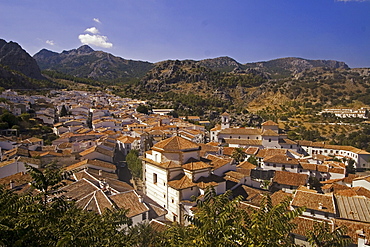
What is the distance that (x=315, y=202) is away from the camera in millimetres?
16828

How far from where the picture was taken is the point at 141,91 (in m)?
126

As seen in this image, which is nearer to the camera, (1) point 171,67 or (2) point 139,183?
(2) point 139,183

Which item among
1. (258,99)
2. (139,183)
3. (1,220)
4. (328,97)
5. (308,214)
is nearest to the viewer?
(1,220)

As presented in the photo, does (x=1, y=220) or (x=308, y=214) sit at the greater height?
(x=1, y=220)

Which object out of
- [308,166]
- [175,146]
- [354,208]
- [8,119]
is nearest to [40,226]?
[175,146]

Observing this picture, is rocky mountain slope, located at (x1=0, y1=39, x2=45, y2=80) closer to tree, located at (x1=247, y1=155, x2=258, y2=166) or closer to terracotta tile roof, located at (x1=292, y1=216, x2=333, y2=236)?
tree, located at (x1=247, y1=155, x2=258, y2=166)

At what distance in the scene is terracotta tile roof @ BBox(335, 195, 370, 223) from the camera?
15.2 meters

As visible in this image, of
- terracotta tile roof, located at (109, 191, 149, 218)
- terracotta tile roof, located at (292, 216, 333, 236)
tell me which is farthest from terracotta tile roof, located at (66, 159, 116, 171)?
terracotta tile roof, located at (292, 216, 333, 236)

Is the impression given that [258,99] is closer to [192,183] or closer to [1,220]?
[192,183]

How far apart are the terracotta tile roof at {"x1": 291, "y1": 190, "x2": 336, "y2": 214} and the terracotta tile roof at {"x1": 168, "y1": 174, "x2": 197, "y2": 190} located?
7446mm

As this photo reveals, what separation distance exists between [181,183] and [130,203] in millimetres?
3894

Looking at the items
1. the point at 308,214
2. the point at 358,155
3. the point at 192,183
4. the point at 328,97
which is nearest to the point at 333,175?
the point at 358,155

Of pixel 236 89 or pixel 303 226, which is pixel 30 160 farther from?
pixel 236 89

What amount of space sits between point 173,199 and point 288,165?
869 inches
